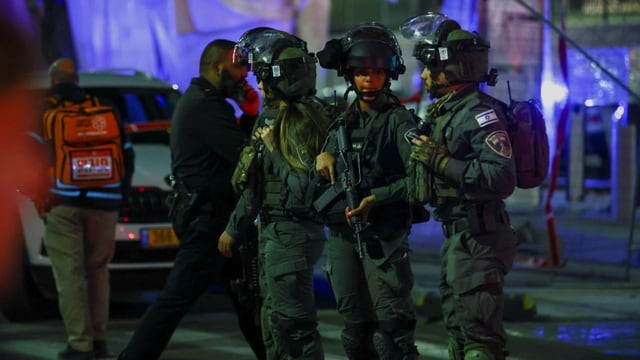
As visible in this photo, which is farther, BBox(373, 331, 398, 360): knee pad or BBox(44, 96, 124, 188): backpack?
BBox(44, 96, 124, 188): backpack

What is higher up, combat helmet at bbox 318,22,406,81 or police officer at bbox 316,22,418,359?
combat helmet at bbox 318,22,406,81

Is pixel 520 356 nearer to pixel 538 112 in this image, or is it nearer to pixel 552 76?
pixel 538 112

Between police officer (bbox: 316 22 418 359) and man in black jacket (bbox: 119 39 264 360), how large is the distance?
3.46 feet

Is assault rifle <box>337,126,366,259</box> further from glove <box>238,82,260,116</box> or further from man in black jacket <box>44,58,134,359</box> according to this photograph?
man in black jacket <box>44,58,134,359</box>

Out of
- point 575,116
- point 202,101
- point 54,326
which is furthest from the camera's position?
point 575,116

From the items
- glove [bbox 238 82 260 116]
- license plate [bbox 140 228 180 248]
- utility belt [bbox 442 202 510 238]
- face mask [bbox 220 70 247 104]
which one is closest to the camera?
utility belt [bbox 442 202 510 238]

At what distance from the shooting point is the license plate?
920 cm

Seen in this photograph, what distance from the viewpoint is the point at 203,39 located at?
41.3 feet

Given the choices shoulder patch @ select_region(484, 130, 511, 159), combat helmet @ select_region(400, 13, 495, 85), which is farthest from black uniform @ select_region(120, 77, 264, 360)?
shoulder patch @ select_region(484, 130, 511, 159)

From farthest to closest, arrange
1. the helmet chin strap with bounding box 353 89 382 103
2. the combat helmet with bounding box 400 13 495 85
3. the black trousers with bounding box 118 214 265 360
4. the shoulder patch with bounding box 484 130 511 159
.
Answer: the black trousers with bounding box 118 214 265 360, the helmet chin strap with bounding box 353 89 382 103, the combat helmet with bounding box 400 13 495 85, the shoulder patch with bounding box 484 130 511 159

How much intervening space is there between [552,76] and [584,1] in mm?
1806

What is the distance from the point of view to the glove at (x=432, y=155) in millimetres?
5523

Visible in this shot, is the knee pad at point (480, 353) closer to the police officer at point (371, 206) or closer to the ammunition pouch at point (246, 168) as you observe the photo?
the police officer at point (371, 206)

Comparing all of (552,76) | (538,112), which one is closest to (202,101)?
(538,112)
